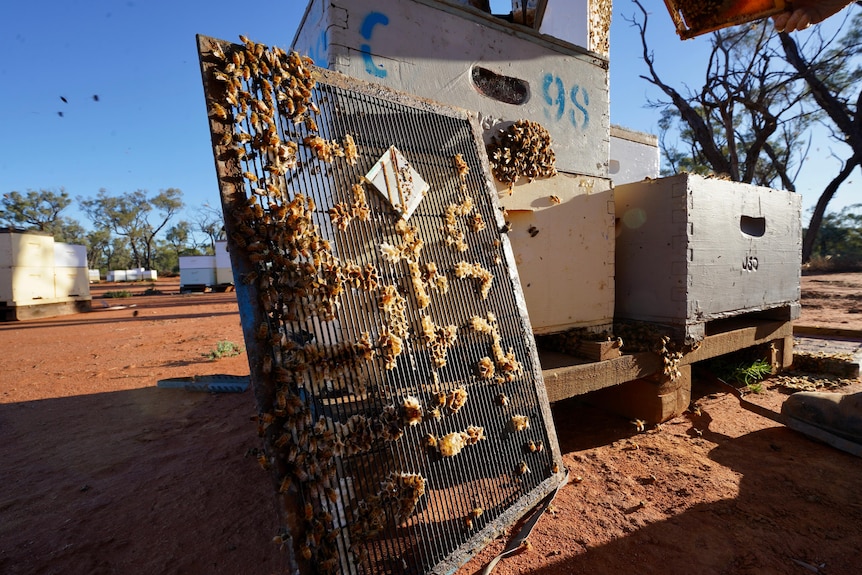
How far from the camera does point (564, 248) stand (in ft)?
12.3

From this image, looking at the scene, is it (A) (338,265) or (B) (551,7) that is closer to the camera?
(A) (338,265)

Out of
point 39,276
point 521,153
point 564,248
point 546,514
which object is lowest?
point 546,514

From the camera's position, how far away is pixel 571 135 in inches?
154

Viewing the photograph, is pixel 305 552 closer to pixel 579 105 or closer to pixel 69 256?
pixel 579 105

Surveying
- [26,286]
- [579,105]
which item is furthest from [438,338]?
[26,286]

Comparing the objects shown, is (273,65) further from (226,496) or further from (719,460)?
(719,460)

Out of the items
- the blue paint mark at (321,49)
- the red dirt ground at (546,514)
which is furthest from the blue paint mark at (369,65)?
the red dirt ground at (546,514)

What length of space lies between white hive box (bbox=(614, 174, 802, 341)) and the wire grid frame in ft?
→ 6.61

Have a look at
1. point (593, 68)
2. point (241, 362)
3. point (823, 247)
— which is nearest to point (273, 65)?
point (593, 68)

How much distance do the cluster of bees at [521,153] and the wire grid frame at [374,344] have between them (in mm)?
838

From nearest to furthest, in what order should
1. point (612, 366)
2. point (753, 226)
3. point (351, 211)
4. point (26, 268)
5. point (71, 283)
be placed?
1. point (351, 211)
2. point (612, 366)
3. point (753, 226)
4. point (26, 268)
5. point (71, 283)

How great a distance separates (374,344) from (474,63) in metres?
2.68

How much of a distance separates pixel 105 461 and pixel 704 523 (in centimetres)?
464

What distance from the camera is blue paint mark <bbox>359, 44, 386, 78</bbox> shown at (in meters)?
2.94
